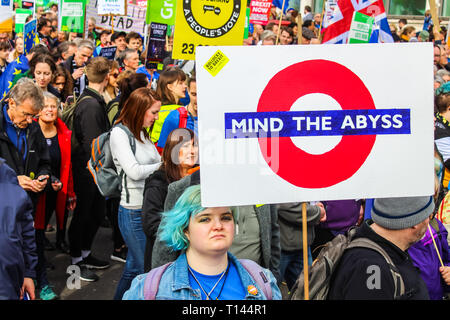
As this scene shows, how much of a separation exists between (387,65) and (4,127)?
10.2 ft

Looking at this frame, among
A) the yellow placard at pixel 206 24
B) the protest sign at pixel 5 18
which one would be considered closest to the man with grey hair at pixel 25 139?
the yellow placard at pixel 206 24

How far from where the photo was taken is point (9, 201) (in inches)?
124

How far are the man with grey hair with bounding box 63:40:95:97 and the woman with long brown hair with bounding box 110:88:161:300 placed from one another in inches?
122

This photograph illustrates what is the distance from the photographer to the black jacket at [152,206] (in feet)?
12.8

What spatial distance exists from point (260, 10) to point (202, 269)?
1278 cm

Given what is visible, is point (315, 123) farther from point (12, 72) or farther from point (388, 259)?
point (12, 72)

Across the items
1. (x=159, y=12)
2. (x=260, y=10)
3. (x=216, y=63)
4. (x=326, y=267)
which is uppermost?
(x=260, y=10)

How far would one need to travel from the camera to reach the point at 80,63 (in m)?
8.72

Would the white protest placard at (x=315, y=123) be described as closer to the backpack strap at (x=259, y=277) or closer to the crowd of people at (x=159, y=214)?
the crowd of people at (x=159, y=214)

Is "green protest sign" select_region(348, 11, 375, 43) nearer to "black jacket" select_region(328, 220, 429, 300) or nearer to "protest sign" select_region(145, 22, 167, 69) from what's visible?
"protest sign" select_region(145, 22, 167, 69)

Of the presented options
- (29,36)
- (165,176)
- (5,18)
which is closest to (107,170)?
(165,176)
